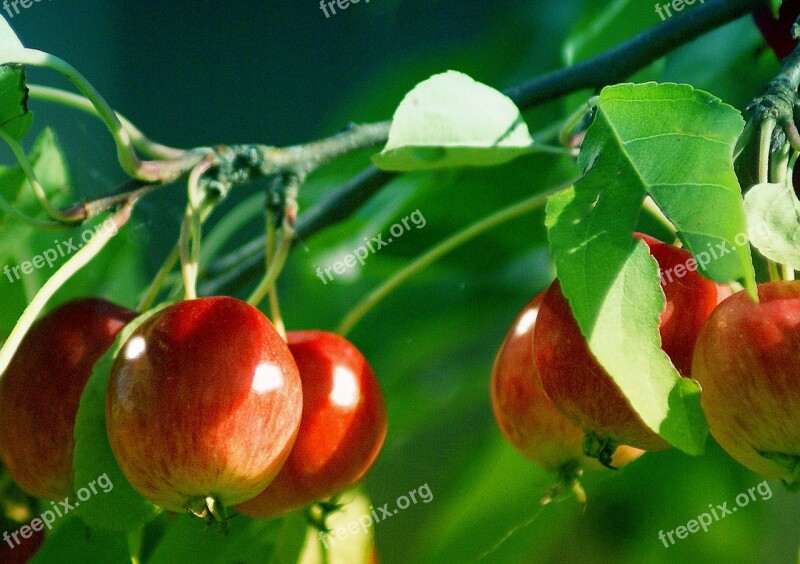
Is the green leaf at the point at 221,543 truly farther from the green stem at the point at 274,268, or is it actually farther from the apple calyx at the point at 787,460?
the apple calyx at the point at 787,460

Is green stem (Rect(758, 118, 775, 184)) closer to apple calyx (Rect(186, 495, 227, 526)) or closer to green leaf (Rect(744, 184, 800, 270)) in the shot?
green leaf (Rect(744, 184, 800, 270))

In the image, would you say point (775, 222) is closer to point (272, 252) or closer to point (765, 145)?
point (765, 145)

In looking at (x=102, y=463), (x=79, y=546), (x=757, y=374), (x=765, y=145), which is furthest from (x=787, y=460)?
(x=79, y=546)

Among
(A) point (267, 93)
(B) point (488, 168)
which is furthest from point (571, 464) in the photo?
(A) point (267, 93)

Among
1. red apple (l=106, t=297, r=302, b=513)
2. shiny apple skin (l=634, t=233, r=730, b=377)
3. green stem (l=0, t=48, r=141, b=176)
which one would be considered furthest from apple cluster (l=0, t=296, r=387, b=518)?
shiny apple skin (l=634, t=233, r=730, b=377)

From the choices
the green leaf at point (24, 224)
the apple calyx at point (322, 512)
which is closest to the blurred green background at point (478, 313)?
the green leaf at point (24, 224)

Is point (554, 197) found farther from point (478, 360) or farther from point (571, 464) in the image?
point (478, 360)
